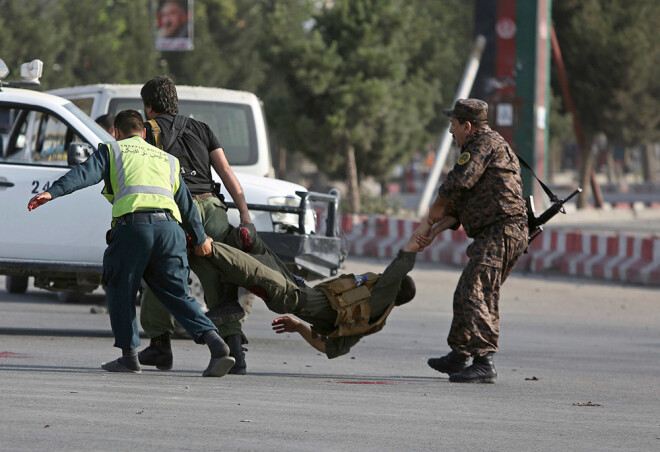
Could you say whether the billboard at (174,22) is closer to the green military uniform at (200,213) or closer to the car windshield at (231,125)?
the car windshield at (231,125)

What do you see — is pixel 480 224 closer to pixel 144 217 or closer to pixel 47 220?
pixel 144 217

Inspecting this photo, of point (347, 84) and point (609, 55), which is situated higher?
point (609, 55)

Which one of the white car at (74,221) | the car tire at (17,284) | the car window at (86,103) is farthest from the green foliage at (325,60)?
the white car at (74,221)

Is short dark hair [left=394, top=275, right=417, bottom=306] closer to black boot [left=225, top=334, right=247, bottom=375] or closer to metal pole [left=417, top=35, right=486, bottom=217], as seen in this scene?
black boot [left=225, top=334, right=247, bottom=375]

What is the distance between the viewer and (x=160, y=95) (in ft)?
26.1

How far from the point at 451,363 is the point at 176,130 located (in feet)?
7.64

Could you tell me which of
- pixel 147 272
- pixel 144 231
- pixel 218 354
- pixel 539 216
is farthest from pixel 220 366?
pixel 539 216

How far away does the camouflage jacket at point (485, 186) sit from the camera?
815 centimetres

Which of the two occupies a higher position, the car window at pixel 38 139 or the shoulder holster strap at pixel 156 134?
the shoulder holster strap at pixel 156 134

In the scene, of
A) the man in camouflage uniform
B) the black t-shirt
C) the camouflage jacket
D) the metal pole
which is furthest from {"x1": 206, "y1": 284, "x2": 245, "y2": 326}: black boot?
the metal pole

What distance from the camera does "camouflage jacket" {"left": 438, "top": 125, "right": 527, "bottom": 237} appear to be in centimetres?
815

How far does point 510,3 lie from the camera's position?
29891mm

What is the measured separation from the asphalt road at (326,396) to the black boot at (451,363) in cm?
15

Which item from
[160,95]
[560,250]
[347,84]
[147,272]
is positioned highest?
[347,84]
